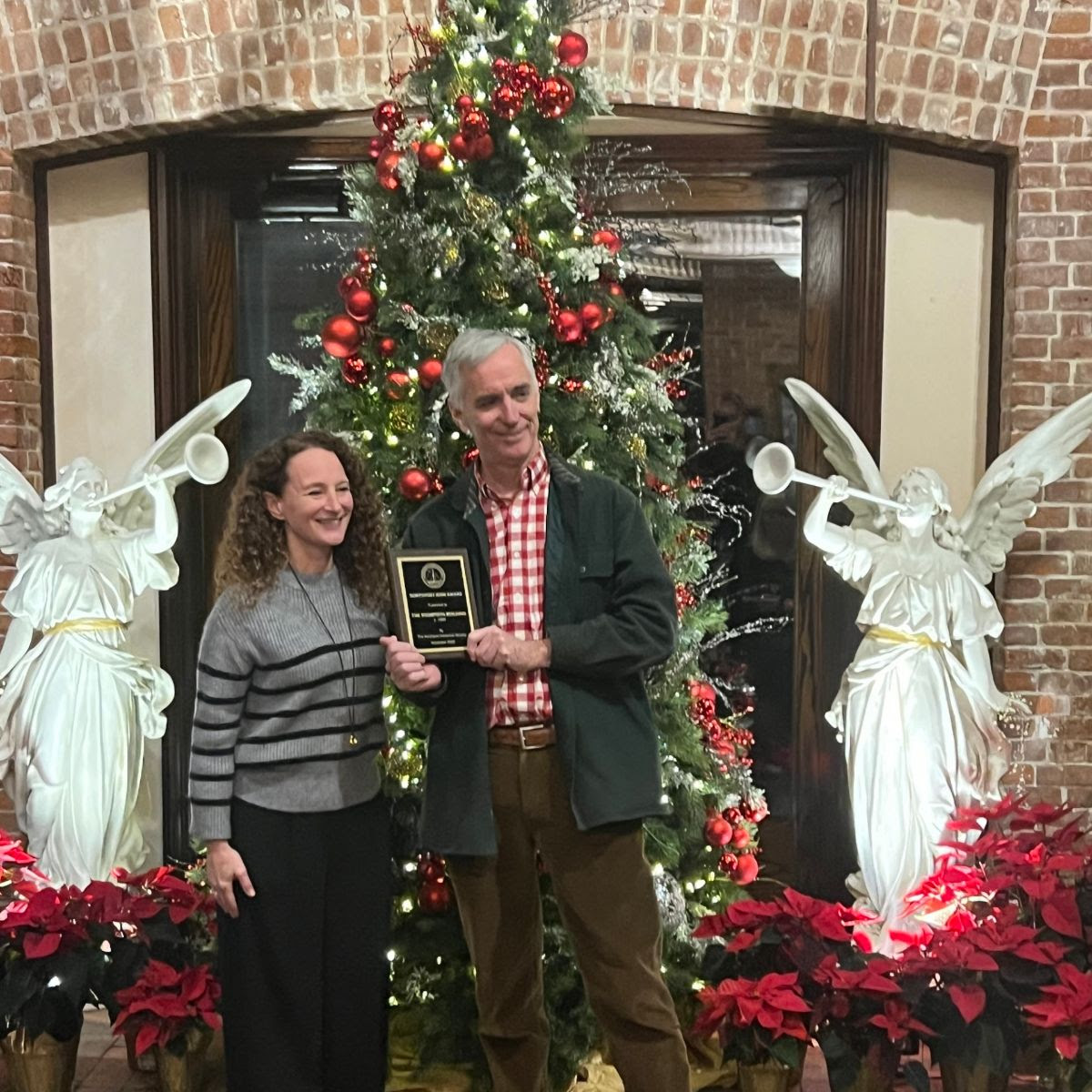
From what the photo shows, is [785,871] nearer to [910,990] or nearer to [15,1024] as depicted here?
[910,990]

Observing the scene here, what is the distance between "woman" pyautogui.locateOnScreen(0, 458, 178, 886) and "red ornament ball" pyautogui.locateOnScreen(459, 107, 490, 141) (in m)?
1.40

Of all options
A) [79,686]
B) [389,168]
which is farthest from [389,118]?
[79,686]

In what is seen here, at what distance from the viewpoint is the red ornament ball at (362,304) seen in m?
3.27

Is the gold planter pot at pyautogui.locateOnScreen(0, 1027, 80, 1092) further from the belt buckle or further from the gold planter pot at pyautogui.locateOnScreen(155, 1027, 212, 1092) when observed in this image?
the belt buckle

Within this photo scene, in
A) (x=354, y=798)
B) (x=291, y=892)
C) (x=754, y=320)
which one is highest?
(x=754, y=320)

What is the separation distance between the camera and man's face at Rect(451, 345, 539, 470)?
2482mm

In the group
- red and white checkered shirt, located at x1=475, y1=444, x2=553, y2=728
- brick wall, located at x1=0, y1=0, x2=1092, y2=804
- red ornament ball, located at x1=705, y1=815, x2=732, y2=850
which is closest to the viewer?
red and white checkered shirt, located at x1=475, y1=444, x2=553, y2=728

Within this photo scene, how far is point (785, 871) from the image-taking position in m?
4.53

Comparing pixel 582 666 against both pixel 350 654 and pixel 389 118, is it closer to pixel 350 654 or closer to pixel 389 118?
pixel 350 654

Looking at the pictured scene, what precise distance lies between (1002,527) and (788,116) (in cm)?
146

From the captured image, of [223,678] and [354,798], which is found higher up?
[223,678]

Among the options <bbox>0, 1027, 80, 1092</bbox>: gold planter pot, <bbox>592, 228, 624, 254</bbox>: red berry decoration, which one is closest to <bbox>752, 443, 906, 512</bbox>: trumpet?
<bbox>592, 228, 624, 254</bbox>: red berry decoration

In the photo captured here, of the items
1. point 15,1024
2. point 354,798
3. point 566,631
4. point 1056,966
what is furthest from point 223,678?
point 1056,966

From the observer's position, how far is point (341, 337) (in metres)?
3.28
